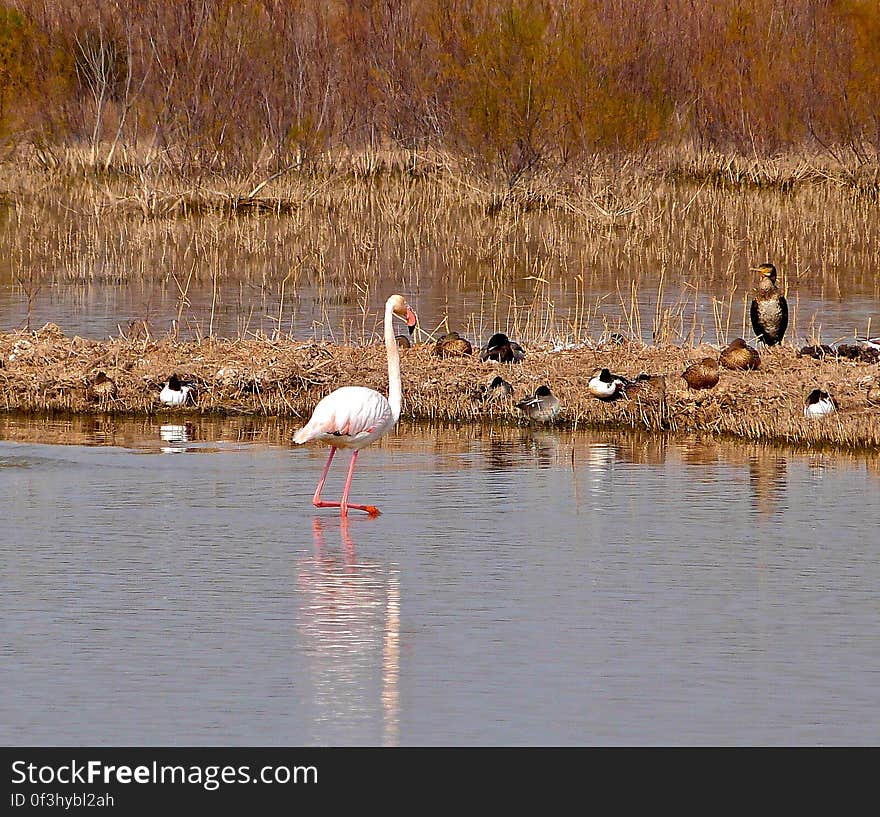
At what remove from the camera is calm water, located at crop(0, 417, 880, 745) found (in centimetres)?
720

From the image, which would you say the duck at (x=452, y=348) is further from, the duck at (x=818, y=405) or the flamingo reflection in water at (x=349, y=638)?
the flamingo reflection in water at (x=349, y=638)

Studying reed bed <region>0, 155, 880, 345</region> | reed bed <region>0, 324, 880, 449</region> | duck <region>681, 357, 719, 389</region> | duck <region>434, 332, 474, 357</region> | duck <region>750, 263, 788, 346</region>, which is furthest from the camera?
reed bed <region>0, 155, 880, 345</region>

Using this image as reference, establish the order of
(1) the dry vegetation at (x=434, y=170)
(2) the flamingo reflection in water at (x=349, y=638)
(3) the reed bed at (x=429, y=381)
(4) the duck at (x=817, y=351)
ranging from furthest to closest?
(1) the dry vegetation at (x=434, y=170) → (4) the duck at (x=817, y=351) → (3) the reed bed at (x=429, y=381) → (2) the flamingo reflection in water at (x=349, y=638)

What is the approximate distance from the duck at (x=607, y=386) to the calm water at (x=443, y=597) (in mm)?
893

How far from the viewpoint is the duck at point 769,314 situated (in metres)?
17.3

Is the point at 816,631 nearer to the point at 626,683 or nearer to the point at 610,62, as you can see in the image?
the point at 626,683

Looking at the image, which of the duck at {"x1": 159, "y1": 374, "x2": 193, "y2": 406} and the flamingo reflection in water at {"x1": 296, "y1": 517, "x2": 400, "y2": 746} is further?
the duck at {"x1": 159, "y1": 374, "x2": 193, "y2": 406}

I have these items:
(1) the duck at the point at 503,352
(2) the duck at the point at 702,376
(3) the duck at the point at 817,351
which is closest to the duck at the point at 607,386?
(2) the duck at the point at 702,376

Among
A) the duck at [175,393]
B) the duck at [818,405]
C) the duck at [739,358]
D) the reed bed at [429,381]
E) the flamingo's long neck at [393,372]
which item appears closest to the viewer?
the flamingo's long neck at [393,372]

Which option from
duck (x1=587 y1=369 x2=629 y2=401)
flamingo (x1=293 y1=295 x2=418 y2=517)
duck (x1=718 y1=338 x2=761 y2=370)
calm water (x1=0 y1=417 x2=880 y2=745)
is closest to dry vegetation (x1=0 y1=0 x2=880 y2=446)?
duck (x1=718 y1=338 x2=761 y2=370)

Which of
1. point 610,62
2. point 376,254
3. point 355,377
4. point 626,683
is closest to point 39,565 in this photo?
point 626,683

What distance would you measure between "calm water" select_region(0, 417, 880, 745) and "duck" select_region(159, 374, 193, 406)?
52.1 inches

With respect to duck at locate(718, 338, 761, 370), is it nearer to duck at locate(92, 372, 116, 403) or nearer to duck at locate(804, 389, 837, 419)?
duck at locate(804, 389, 837, 419)

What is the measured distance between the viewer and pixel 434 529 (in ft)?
35.0
